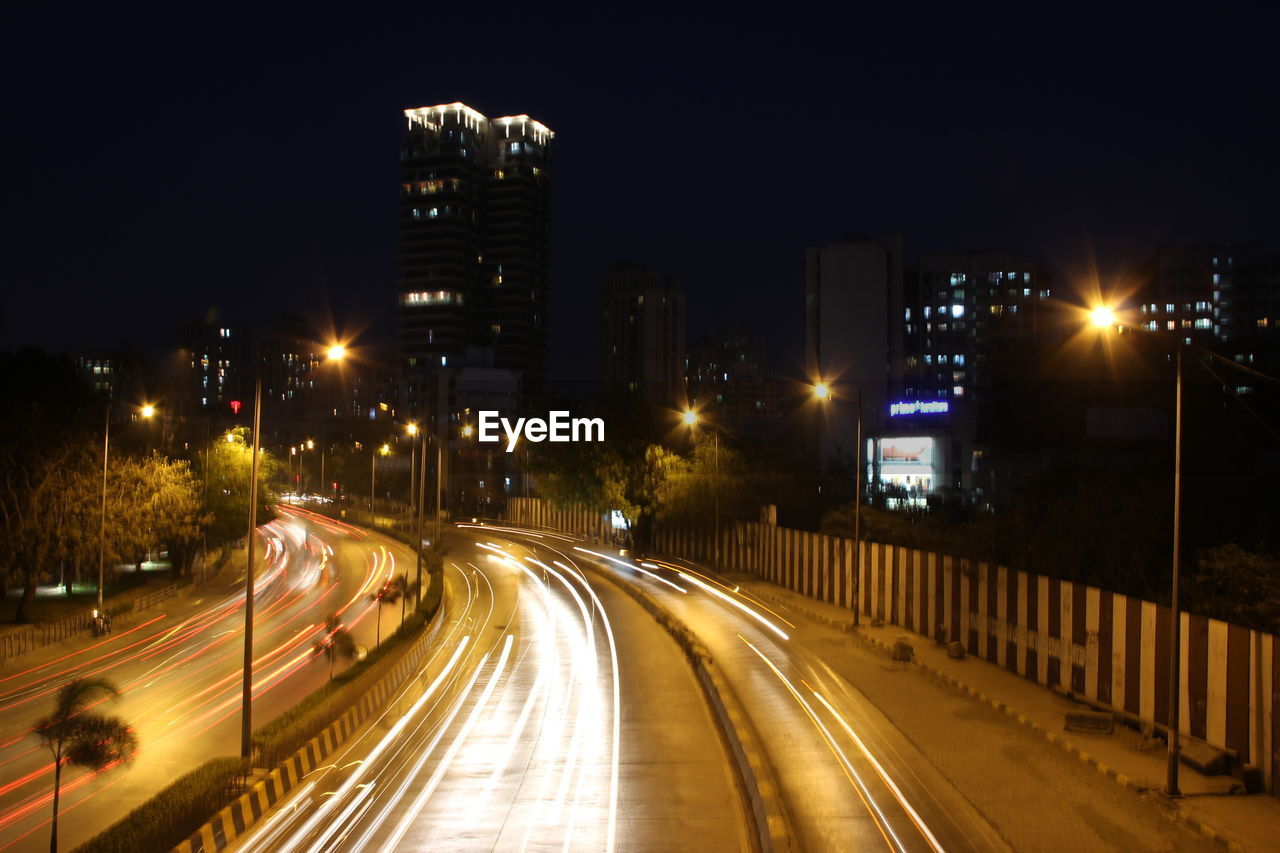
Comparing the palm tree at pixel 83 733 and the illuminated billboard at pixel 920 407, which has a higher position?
the illuminated billboard at pixel 920 407

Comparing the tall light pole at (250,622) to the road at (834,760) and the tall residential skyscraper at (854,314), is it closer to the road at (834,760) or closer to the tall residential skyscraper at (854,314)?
the road at (834,760)

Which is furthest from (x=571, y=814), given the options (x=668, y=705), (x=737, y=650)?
(x=737, y=650)

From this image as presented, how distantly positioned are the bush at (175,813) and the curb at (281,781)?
255 mm

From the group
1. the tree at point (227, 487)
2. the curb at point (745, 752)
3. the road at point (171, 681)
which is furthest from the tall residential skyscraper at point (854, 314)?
the curb at point (745, 752)

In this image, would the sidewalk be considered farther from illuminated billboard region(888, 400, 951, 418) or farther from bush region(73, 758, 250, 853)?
illuminated billboard region(888, 400, 951, 418)

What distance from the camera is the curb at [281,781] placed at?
500 inches

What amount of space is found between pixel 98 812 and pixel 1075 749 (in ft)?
53.5

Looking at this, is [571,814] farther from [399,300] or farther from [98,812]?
[399,300]

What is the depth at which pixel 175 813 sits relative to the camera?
1345 centimetres

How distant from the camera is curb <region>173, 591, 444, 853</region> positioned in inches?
500

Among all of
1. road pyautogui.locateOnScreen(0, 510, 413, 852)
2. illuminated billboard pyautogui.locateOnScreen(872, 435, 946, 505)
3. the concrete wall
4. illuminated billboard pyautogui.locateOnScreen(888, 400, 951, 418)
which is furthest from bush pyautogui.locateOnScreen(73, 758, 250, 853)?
illuminated billboard pyautogui.locateOnScreen(888, 400, 951, 418)

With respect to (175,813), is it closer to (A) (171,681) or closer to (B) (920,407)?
(A) (171,681)

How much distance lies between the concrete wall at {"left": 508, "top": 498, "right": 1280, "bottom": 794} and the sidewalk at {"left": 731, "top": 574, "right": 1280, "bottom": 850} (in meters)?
0.63

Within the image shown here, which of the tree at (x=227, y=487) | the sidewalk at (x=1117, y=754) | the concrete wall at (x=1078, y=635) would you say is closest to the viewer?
the sidewalk at (x=1117, y=754)
